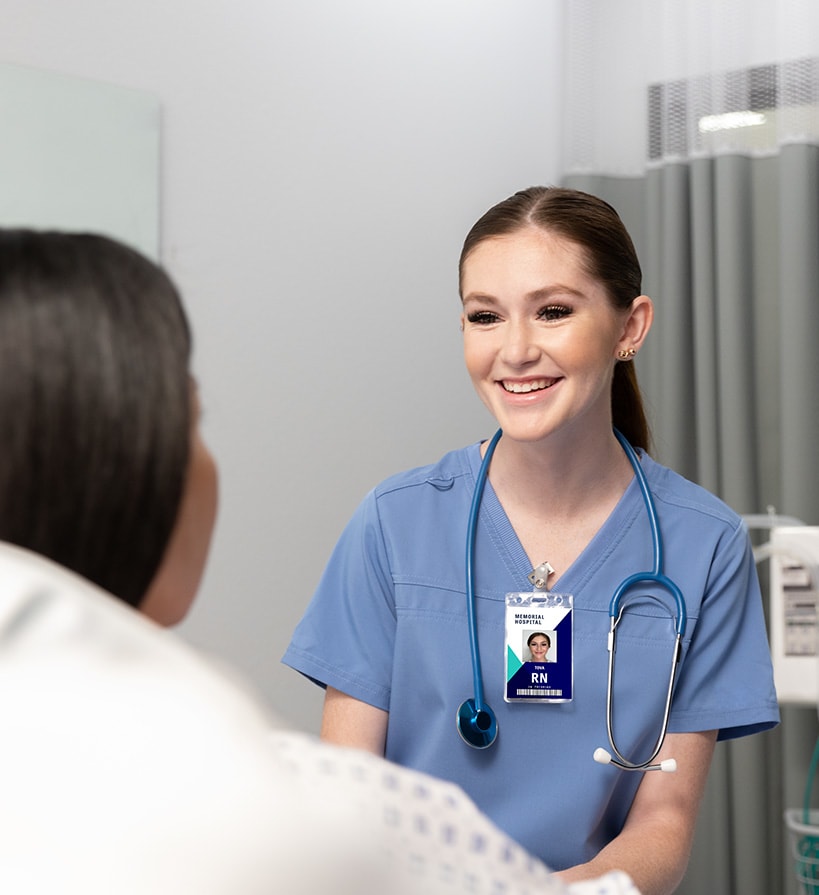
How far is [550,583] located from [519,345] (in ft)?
0.96

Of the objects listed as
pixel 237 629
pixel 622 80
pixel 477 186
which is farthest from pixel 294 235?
pixel 622 80

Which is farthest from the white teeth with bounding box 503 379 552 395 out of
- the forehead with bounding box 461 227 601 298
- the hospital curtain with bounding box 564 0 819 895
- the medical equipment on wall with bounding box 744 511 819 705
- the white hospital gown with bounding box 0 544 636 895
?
the hospital curtain with bounding box 564 0 819 895

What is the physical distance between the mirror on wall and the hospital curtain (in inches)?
49.4

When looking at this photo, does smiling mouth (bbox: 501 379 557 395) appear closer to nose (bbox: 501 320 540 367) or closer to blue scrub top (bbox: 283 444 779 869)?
nose (bbox: 501 320 540 367)

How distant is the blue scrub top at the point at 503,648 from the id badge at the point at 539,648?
1cm

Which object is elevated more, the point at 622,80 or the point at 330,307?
the point at 622,80

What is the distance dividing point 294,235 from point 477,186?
626 millimetres

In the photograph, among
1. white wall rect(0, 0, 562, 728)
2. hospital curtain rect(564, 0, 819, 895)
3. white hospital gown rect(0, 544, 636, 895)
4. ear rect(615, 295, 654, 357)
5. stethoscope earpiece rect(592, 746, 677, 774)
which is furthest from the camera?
hospital curtain rect(564, 0, 819, 895)

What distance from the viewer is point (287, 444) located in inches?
97.2

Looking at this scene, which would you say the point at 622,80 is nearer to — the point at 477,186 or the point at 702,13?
the point at 702,13

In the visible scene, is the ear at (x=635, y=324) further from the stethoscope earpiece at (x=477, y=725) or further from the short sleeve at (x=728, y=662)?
the stethoscope earpiece at (x=477, y=725)

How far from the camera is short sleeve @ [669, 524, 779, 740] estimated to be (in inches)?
54.2

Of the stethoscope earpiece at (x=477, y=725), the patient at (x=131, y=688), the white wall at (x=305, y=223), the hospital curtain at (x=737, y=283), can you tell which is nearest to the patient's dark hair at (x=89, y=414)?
the patient at (x=131, y=688)

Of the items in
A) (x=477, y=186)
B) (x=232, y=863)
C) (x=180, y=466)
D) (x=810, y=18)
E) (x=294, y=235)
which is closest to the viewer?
(x=232, y=863)
